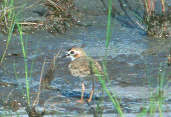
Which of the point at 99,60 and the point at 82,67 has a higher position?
the point at 82,67

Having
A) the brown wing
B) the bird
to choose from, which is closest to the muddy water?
the bird

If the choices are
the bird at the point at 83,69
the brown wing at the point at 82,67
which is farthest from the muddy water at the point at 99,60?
the brown wing at the point at 82,67

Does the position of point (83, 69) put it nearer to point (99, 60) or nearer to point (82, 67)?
point (82, 67)

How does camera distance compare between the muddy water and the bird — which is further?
the muddy water

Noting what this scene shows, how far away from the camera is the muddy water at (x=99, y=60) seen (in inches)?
251

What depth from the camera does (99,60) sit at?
7.87 meters

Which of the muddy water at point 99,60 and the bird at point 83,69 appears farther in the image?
the muddy water at point 99,60

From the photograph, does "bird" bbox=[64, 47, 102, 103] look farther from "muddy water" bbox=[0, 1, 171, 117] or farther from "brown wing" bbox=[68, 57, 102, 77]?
"muddy water" bbox=[0, 1, 171, 117]

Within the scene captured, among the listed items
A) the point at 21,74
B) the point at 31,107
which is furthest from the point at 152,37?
the point at 31,107

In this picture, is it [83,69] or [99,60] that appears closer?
[83,69]

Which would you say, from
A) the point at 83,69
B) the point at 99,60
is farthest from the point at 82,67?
the point at 99,60

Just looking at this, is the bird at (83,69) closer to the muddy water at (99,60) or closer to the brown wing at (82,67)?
the brown wing at (82,67)

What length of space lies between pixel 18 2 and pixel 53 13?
71 centimetres

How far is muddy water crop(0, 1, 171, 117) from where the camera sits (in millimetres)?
6375
